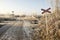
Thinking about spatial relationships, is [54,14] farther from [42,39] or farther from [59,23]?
[42,39]

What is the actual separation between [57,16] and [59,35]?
14.5 ft

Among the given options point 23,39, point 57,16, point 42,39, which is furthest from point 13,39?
point 57,16

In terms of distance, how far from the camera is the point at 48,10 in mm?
17500

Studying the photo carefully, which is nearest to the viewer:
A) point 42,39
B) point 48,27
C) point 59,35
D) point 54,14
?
point 59,35

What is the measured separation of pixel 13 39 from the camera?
55.8 feet

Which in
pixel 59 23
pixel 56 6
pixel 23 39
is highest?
pixel 56 6

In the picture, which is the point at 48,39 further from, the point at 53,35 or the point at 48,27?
the point at 48,27

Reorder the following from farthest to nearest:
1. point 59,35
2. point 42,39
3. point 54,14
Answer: point 54,14 < point 42,39 < point 59,35

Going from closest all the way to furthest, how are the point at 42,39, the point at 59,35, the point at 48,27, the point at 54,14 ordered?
the point at 59,35
the point at 42,39
the point at 48,27
the point at 54,14

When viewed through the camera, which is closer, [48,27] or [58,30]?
[58,30]

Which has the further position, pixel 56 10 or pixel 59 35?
pixel 56 10

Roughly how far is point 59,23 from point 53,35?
176 centimetres

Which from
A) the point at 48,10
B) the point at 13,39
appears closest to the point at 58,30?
the point at 48,10

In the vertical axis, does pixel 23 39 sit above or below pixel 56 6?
below
